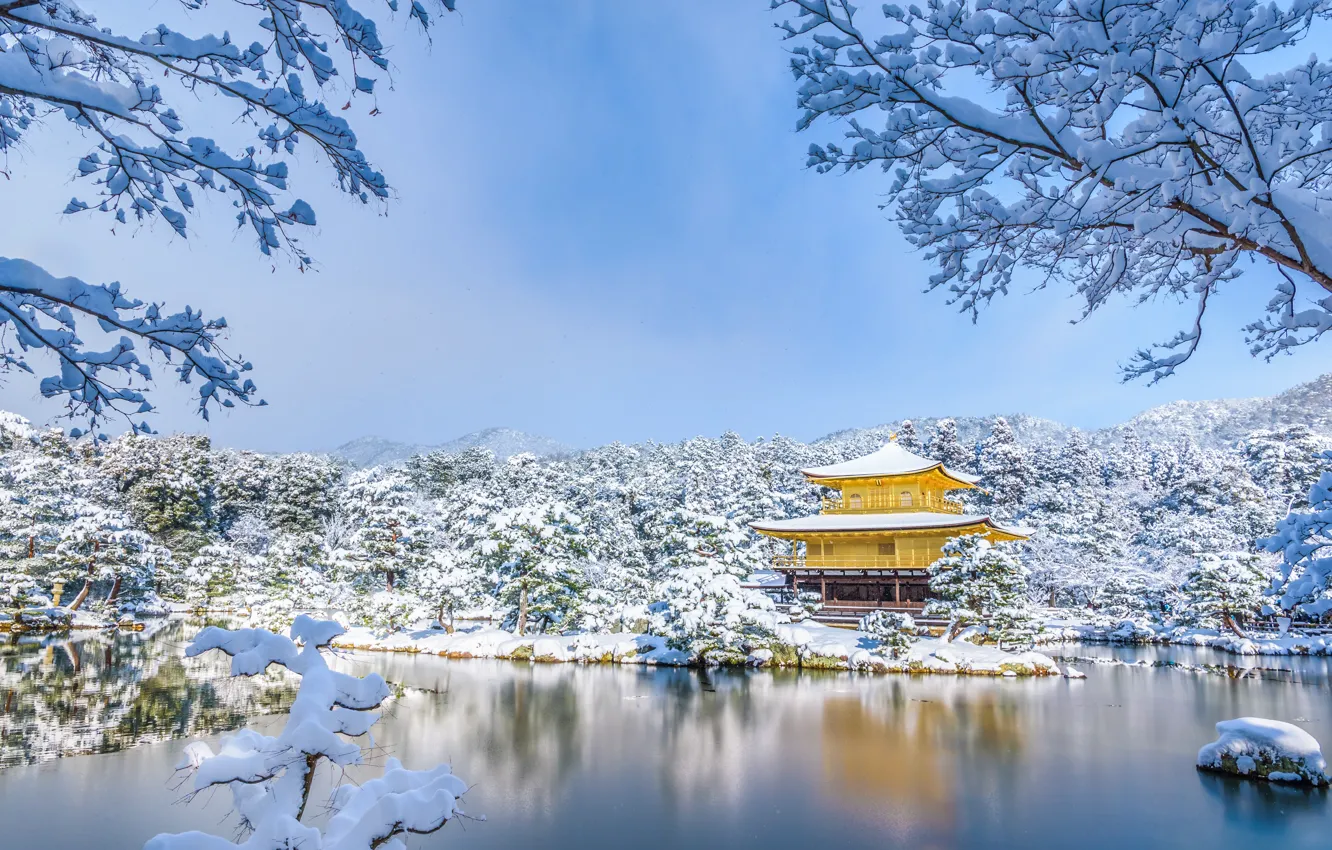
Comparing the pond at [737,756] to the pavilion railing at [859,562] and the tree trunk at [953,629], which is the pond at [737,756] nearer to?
the tree trunk at [953,629]

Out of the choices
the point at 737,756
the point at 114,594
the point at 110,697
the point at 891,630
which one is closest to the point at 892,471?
the point at 891,630

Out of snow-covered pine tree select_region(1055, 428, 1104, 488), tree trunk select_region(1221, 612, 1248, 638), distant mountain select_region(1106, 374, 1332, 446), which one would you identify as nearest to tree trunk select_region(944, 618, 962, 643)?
tree trunk select_region(1221, 612, 1248, 638)

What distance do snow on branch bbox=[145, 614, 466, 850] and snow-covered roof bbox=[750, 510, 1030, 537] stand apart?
1784 cm

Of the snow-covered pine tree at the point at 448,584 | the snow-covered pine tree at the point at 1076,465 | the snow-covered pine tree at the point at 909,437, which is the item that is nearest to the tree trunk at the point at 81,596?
the snow-covered pine tree at the point at 448,584

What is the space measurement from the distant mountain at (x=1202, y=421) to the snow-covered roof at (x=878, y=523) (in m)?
44.7

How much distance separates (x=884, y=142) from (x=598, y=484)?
3329cm

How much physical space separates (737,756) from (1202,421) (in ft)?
370

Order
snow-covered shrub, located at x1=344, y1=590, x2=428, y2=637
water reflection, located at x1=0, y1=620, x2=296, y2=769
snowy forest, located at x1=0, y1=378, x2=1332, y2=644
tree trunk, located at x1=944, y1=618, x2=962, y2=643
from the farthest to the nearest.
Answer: snow-covered shrub, located at x1=344, y1=590, x2=428, y2=637 < snowy forest, located at x1=0, y1=378, x2=1332, y2=644 < tree trunk, located at x1=944, y1=618, x2=962, y2=643 < water reflection, located at x1=0, y1=620, x2=296, y2=769

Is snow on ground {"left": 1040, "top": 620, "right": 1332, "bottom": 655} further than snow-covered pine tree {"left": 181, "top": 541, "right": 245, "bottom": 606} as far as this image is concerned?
No

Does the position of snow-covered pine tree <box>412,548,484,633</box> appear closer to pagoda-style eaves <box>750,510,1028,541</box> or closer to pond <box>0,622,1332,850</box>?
pond <box>0,622,1332,850</box>

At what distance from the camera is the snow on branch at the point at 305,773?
2.44 m

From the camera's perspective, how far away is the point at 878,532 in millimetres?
19953

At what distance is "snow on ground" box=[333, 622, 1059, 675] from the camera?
49.4 feet

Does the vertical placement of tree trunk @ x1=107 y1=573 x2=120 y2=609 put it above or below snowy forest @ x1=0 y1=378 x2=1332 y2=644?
below
